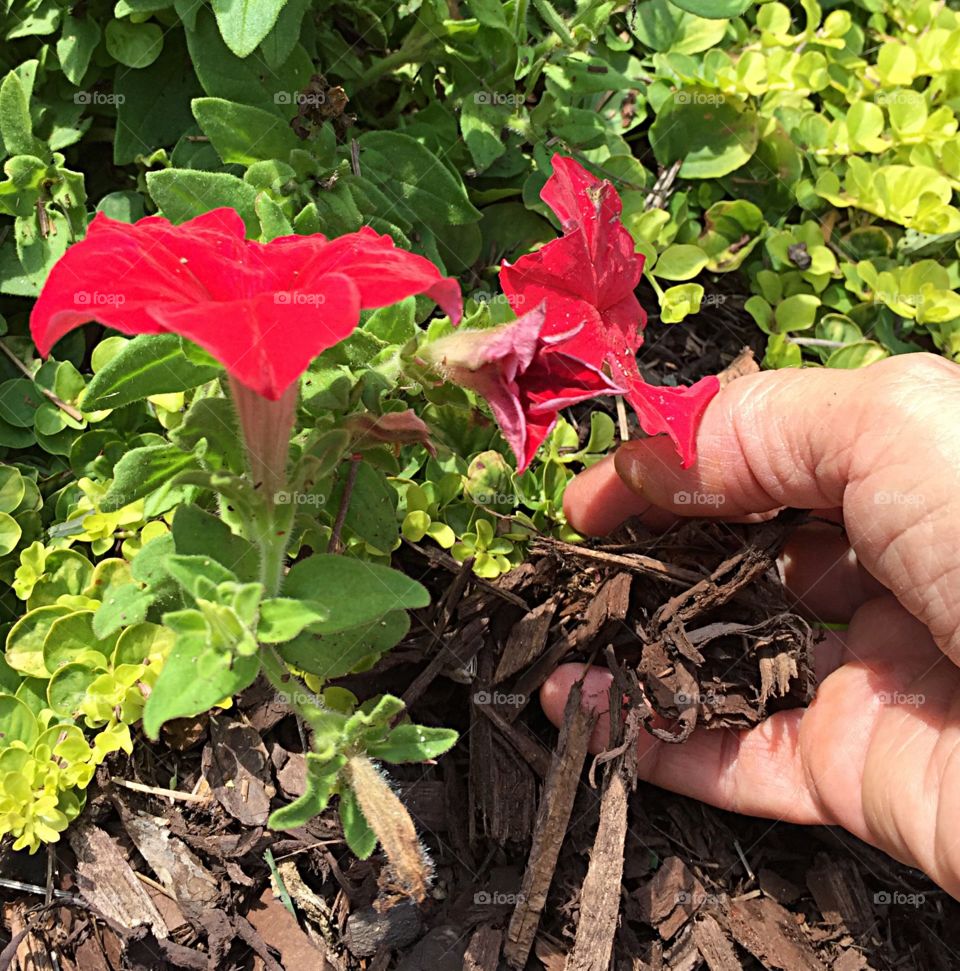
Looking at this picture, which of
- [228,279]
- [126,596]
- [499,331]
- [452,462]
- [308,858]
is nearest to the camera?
[228,279]

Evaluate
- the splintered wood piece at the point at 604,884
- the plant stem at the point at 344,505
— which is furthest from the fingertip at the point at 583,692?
the plant stem at the point at 344,505

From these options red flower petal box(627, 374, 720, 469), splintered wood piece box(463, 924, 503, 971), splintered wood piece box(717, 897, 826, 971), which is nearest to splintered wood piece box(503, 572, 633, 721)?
red flower petal box(627, 374, 720, 469)

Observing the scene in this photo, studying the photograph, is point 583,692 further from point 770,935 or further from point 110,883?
point 110,883

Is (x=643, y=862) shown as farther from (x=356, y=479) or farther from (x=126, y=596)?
(x=126, y=596)

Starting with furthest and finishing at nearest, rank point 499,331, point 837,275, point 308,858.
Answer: point 837,275
point 308,858
point 499,331

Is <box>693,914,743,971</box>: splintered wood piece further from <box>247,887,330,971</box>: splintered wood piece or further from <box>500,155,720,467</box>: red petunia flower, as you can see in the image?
<box>500,155,720,467</box>: red petunia flower

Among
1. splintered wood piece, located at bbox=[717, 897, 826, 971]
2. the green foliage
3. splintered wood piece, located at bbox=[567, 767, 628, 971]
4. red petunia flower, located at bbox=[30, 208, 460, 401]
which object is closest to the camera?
red petunia flower, located at bbox=[30, 208, 460, 401]

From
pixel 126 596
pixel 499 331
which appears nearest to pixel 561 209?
pixel 499 331
